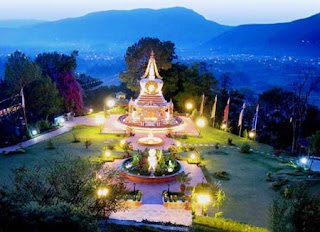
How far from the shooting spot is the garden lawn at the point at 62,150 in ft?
98.0

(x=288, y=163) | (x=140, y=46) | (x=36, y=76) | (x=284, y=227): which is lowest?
(x=288, y=163)

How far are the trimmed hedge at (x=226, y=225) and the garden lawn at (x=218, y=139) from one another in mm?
19992

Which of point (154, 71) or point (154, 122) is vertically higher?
point (154, 71)

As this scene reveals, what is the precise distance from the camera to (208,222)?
19172 mm

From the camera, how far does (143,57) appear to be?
54.3 metres

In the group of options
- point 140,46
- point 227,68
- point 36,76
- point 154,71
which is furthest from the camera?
point 227,68

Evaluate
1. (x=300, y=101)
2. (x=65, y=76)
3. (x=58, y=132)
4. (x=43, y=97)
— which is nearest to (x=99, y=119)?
(x=58, y=132)

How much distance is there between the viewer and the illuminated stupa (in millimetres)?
44312

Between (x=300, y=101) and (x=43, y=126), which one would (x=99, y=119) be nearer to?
(x=43, y=126)

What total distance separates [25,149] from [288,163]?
82.8 ft

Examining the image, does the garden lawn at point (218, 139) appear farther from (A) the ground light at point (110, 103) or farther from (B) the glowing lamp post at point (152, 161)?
(A) the ground light at point (110, 103)

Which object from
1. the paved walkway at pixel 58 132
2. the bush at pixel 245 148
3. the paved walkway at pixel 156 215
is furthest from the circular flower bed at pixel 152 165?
the paved walkway at pixel 58 132

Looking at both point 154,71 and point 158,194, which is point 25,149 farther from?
point 154,71

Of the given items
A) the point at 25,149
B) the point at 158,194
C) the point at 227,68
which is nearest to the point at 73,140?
the point at 25,149
